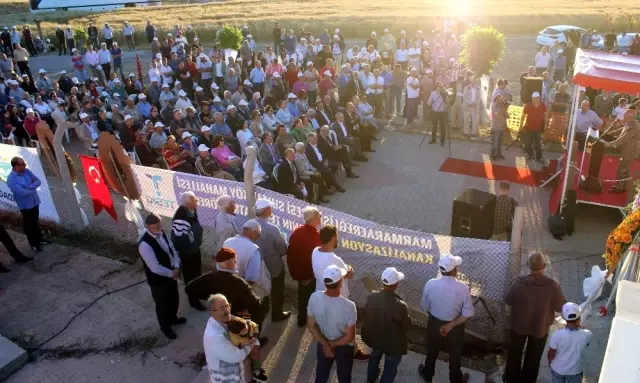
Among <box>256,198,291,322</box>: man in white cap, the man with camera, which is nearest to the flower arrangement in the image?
<box>256,198,291,322</box>: man in white cap

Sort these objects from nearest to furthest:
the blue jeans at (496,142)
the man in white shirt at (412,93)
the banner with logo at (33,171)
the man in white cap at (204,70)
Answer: the banner with logo at (33,171) → the blue jeans at (496,142) → the man in white shirt at (412,93) → the man in white cap at (204,70)

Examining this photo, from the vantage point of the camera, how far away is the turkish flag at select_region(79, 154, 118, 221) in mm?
8766

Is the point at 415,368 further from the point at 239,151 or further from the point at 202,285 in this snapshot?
the point at 239,151

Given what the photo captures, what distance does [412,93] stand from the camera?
14.8m

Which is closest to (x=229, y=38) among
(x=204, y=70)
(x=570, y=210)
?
(x=204, y=70)

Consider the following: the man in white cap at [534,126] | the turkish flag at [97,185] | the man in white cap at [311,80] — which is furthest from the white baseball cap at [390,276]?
the man in white cap at [311,80]

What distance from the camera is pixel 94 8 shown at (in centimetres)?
4559

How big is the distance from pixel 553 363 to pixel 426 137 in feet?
32.7

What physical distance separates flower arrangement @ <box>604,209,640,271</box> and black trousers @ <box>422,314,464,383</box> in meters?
2.61

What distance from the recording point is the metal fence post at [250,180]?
7.17 metres

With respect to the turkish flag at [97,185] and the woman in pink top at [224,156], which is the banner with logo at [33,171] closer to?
the turkish flag at [97,185]

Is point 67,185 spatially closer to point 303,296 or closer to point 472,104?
point 303,296

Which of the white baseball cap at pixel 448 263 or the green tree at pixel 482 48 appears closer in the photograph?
the white baseball cap at pixel 448 263

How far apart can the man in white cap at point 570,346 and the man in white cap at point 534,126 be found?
8.04m
